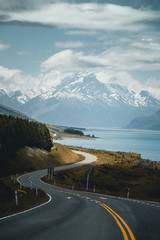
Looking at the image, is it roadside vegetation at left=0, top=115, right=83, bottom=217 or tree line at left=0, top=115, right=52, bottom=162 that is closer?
roadside vegetation at left=0, top=115, right=83, bottom=217

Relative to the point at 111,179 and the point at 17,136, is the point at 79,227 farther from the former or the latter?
the point at 17,136

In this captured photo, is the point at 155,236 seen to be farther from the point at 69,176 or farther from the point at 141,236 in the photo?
the point at 69,176

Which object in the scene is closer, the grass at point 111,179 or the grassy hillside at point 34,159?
the grass at point 111,179

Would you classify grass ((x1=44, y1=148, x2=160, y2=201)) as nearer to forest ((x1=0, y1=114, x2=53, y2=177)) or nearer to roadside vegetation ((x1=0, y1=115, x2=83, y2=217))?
roadside vegetation ((x1=0, y1=115, x2=83, y2=217))

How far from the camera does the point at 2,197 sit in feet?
74.6

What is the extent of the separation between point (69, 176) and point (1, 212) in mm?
45133

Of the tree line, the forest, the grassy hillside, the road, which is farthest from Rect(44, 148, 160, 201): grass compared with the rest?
the road

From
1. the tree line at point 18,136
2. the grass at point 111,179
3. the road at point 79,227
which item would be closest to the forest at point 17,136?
the tree line at point 18,136

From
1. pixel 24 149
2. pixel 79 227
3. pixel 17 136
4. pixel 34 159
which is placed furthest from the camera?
pixel 24 149

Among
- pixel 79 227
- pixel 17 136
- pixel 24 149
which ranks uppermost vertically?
pixel 17 136

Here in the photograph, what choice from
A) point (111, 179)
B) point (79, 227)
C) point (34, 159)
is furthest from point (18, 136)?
point (79, 227)

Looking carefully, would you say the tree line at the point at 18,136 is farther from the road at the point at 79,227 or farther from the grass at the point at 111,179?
the road at the point at 79,227

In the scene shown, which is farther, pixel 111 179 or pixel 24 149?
pixel 24 149

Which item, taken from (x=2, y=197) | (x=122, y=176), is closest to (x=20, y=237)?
(x=2, y=197)
